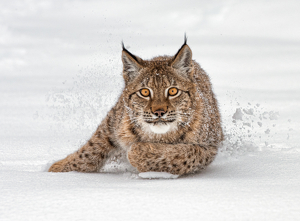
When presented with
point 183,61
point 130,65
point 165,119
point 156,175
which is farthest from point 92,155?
point 183,61

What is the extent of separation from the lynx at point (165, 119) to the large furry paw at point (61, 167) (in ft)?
2.70

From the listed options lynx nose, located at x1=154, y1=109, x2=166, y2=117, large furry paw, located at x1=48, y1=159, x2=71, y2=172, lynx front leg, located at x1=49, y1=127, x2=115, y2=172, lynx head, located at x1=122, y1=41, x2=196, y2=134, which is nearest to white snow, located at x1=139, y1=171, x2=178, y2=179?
lynx head, located at x1=122, y1=41, x2=196, y2=134

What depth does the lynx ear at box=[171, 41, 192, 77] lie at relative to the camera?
4.81m

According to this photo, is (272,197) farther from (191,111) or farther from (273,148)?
(273,148)

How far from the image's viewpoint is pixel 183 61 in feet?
16.0

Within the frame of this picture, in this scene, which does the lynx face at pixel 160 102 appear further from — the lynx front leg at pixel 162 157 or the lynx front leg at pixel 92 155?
the lynx front leg at pixel 92 155

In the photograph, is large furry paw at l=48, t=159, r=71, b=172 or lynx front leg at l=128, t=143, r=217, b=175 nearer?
lynx front leg at l=128, t=143, r=217, b=175

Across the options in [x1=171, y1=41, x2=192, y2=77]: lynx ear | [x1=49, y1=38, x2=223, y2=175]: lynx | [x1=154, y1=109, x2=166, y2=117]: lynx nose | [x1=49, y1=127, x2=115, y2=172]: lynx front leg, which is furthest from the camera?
[x1=49, y1=127, x2=115, y2=172]: lynx front leg

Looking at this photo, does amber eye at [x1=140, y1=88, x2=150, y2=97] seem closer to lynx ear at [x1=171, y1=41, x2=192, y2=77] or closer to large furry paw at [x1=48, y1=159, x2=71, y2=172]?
lynx ear at [x1=171, y1=41, x2=192, y2=77]

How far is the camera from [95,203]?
317 cm

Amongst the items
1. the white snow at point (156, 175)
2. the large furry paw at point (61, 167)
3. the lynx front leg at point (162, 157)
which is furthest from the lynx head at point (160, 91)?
the large furry paw at point (61, 167)

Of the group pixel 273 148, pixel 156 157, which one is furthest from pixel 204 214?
pixel 273 148

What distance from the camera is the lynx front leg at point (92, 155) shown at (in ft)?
18.4

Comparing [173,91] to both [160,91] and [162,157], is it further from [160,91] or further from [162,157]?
[162,157]
